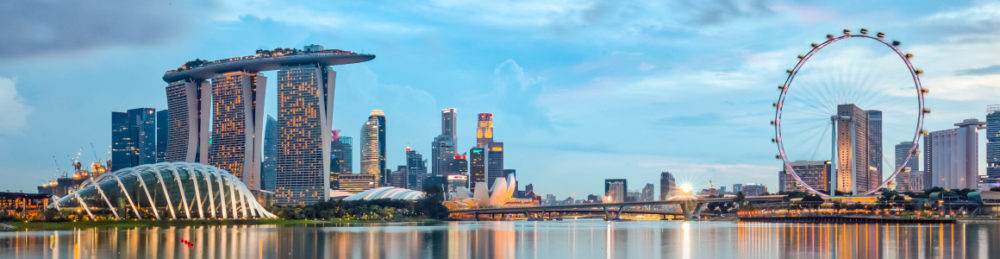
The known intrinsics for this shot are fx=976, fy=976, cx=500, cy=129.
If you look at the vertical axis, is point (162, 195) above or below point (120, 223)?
above

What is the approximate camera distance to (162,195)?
148m

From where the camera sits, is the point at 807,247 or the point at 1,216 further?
the point at 1,216

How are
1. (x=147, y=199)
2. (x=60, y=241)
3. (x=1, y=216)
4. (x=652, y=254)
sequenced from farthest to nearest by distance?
1. (x=147, y=199)
2. (x=1, y=216)
3. (x=60, y=241)
4. (x=652, y=254)

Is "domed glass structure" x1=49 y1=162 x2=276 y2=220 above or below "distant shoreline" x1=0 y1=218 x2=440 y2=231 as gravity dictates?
above

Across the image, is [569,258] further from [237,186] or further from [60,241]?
[237,186]

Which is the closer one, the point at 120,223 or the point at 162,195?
the point at 120,223

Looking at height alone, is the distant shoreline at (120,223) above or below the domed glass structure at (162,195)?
below

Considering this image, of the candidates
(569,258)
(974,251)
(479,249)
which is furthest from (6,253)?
(974,251)

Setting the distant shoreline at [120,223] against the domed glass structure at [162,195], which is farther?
the domed glass structure at [162,195]

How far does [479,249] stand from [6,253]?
3171 centimetres

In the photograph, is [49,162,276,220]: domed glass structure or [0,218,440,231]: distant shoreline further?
[49,162,276,220]: domed glass structure

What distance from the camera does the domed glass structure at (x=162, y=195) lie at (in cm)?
14188

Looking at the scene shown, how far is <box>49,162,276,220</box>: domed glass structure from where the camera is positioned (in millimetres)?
141875

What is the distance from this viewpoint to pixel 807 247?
72.1 m
